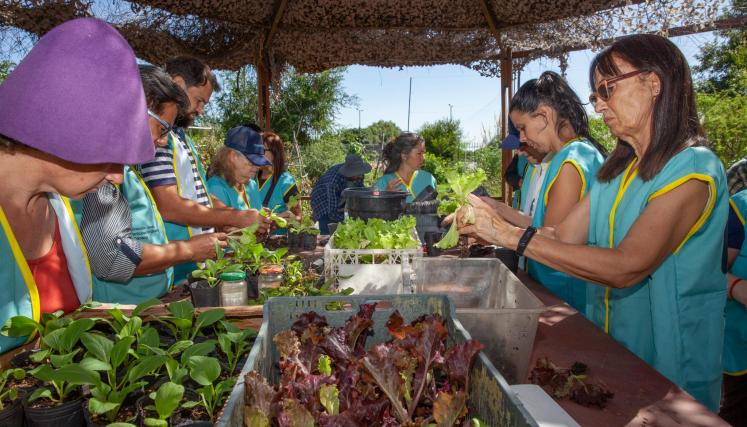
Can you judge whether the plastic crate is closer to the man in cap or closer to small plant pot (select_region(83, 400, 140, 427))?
small plant pot (select_region(83, 400, 140, 427))

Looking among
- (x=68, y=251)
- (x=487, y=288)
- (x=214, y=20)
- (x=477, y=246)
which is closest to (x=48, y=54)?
(x=68, y=251)

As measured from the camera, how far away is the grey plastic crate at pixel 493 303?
127 cm

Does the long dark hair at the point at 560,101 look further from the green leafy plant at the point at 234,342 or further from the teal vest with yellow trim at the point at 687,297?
the green leafy plant at the point at 234,342

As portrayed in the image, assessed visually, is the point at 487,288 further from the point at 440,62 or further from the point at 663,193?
the point at 440,62

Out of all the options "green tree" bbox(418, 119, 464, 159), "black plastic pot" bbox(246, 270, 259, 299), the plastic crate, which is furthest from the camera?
"green tree" bbox(418, 119, 464, 159)

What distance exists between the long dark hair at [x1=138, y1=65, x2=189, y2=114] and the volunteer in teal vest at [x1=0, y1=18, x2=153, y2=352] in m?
0.89

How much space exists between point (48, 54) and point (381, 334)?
108 cm

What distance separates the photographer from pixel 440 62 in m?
6.20

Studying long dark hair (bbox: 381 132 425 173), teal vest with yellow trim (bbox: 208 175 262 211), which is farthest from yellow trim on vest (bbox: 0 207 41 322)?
long dark hair (bbox: 381 132 425 173)

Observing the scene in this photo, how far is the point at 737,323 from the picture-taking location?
2.18 metres

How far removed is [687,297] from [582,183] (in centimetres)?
84

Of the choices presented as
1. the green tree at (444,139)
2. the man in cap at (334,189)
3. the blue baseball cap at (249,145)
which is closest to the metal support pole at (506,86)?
the man in cap at (334,189)

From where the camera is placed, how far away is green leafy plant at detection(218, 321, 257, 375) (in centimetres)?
123

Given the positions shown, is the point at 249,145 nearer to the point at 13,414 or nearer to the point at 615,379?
the point at 13,414
